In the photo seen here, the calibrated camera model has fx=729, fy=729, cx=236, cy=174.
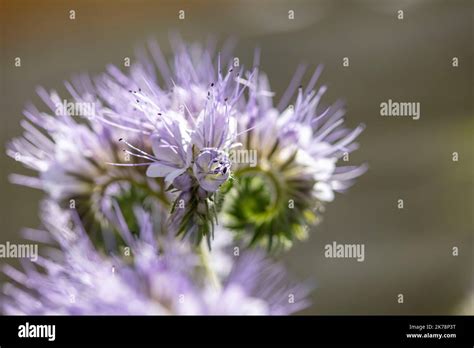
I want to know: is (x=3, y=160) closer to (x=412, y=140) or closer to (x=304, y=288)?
(x=304, y=288)
